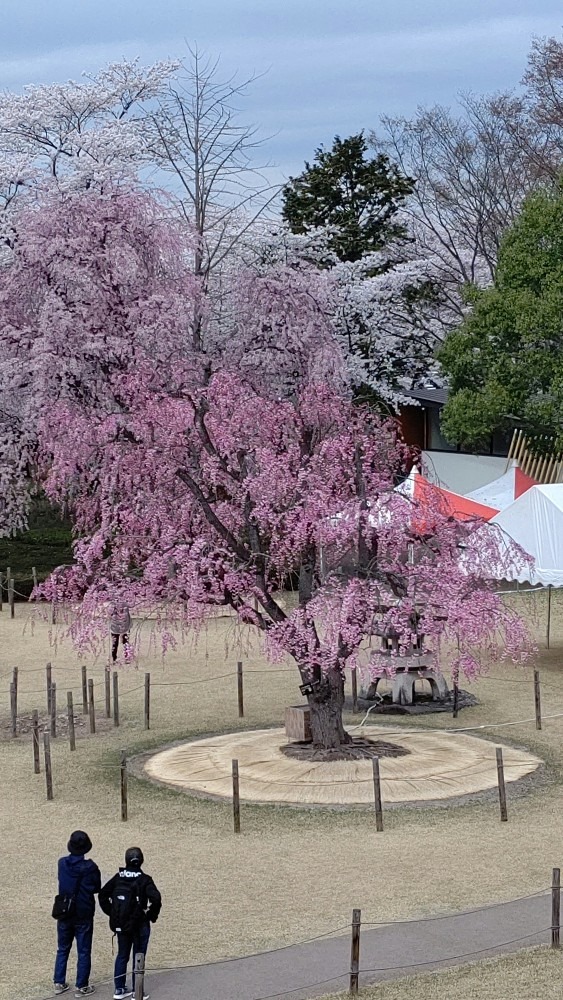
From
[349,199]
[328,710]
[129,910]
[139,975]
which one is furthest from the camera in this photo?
[349,199]

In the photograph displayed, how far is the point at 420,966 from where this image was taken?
949 cm

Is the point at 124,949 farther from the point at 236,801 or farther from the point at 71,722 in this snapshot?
the point at 71,722

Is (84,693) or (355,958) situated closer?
(355,958)

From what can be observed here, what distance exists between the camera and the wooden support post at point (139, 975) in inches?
342

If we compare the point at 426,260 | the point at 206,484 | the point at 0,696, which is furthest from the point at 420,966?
the point at 426,260

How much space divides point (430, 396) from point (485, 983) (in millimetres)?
31591

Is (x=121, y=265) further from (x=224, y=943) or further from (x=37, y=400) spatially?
(x=224, y=943)

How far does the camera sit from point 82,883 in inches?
372

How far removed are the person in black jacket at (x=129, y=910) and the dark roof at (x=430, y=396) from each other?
3029 centimetres

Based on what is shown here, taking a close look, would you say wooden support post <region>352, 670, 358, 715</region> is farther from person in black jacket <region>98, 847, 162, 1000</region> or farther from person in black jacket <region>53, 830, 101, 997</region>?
person in black jacket <region>98, 847, 162, 1000</region>

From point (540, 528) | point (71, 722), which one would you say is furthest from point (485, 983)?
point (540, 528)

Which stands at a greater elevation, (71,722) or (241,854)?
(71,722)

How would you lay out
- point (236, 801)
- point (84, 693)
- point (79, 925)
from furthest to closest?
point (84, 693) < point (236, 801) < point (79, 925)

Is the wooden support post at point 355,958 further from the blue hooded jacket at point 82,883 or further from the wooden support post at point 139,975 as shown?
the blue hooded jacket at point 82,883
